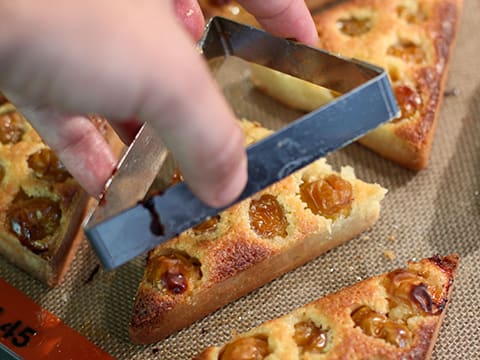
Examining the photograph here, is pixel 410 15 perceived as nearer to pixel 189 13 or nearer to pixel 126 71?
pixel 189 13

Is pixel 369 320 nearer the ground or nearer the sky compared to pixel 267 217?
nearer the ground

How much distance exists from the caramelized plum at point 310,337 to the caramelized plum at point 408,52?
1.28 metres

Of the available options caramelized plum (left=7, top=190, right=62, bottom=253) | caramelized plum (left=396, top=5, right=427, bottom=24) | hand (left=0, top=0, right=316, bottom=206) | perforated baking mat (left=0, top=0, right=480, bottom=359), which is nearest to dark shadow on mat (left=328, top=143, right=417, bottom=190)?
perforated baking mat (left=0, top=0, right=480, bottom=359)

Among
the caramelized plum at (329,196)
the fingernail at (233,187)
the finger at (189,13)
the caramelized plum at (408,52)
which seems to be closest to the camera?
the fingernail at (233,187)

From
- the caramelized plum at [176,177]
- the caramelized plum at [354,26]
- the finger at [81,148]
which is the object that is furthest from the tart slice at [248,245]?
the caramelized plum at [354,26]

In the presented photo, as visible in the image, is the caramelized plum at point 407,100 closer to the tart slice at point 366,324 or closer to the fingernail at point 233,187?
the tart slice at point 366,324

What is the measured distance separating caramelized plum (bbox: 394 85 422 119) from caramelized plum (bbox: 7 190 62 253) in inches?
55.8

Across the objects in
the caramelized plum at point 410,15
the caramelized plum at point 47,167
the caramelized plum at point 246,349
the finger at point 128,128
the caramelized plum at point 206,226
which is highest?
the finger at point 128,128

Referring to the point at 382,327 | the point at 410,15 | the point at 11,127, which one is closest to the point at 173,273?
the point at 382,327

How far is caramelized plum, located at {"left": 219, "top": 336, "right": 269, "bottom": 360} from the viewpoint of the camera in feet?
6.86

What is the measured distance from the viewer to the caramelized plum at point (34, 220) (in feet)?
8.16

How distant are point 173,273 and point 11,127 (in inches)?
39.0

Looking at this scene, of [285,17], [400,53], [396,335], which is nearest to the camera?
[396,335]

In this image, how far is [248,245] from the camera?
2357 millimetres
